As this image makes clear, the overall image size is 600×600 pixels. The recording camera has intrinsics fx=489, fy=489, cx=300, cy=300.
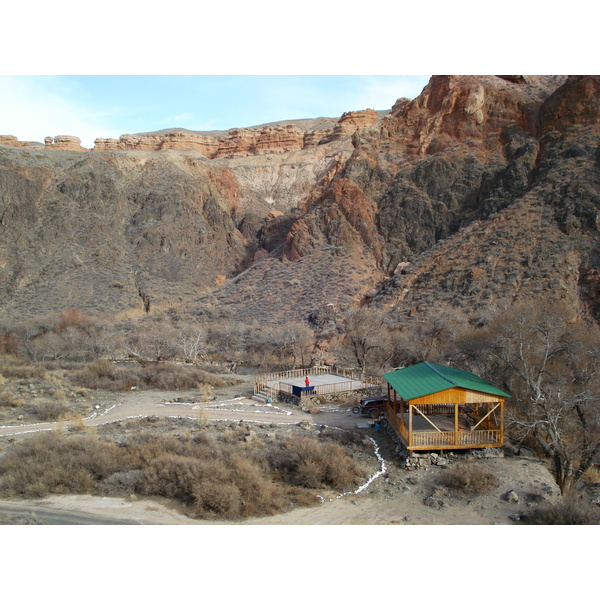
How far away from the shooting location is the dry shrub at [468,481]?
1234cm

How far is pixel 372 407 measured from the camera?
21531 mm

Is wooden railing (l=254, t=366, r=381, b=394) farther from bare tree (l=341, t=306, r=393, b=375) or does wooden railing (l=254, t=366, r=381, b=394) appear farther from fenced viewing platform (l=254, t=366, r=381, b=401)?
bare tree (l=341, t=306, r=393, b=375)

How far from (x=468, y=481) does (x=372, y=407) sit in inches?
359

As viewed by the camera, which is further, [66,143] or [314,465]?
[66,143]

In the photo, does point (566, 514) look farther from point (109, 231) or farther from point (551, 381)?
point (109, 231)

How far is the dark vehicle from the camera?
2131 centimetres

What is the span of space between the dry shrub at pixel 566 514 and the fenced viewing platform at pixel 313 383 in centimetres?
1393

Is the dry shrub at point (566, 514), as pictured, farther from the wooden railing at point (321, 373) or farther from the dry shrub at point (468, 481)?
the wooden railing at point (321, 373)

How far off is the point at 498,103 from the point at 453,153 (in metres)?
5.96

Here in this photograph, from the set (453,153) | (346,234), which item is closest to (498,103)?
(453,153)

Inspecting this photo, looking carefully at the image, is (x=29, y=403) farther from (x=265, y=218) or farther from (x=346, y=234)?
(x=265, y=218)

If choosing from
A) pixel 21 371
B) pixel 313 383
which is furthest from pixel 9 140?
pixel 313 383

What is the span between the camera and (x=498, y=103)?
46.5 metres

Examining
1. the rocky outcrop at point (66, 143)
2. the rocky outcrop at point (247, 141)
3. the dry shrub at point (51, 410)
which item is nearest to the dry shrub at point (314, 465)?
the dry shrub at point (51, 410)
